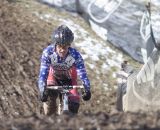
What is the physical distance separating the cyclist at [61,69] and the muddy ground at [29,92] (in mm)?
617

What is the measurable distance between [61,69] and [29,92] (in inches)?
109

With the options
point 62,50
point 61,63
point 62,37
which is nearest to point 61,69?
point 61,63

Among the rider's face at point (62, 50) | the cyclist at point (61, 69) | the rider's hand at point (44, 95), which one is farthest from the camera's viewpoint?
the rider's face at point (62, 50)

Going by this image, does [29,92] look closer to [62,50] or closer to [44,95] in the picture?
[62,50]

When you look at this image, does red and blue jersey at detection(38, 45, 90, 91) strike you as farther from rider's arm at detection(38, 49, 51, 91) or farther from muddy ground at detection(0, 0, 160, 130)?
muddy ground at detection(0, 0, 160, 130)

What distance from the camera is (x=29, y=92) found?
12.5 meters

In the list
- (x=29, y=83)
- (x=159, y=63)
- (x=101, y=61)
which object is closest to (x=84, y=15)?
(x=101, y=61)

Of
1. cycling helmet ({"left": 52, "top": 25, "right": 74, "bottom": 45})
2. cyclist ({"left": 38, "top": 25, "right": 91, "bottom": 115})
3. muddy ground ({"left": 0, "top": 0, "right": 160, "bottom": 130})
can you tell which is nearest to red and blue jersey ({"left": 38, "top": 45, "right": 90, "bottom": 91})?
cyclist ({"left": 38, "top": 25, "right": 91, "bottom": 115})

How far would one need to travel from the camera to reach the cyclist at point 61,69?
30.8 feet

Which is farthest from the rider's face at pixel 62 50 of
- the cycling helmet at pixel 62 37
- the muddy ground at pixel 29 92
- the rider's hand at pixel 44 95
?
the muddy ground at pixel 29 92

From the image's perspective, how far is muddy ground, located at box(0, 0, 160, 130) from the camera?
6254 millimetres

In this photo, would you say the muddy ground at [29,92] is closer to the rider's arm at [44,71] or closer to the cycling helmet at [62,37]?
the rider's arm at [44,71]

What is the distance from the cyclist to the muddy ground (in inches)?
24.3

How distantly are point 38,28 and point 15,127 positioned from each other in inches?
371
